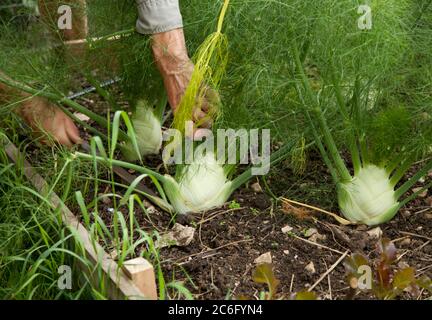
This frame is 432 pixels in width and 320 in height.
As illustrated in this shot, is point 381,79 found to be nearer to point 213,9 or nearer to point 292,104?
point 292,104

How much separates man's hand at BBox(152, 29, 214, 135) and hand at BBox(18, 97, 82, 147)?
61cm

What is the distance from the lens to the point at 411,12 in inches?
85.6

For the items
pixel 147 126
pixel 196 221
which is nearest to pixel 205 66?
pixel 196 221

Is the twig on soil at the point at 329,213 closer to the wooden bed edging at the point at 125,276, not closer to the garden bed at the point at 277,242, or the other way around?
the garden bed at the point at 277,242

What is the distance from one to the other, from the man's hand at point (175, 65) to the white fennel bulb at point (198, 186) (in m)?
0.19

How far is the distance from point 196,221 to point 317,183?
1.68 feet

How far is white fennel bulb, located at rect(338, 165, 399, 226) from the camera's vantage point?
85.6 inches

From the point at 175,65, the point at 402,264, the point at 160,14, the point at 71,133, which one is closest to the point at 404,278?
the point at 402,264

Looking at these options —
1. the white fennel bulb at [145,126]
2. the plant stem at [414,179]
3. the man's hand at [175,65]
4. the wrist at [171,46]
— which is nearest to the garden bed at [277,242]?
the plant stem at [414,179]

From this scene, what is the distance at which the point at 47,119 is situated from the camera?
8.40 feet

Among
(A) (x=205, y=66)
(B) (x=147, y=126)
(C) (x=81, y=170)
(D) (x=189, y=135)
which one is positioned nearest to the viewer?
(A) (x=205, y=66)

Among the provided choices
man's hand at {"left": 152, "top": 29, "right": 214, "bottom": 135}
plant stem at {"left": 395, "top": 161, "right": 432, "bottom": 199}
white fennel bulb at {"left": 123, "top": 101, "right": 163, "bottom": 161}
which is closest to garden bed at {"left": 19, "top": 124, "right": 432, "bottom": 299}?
plant stem at {"left": 395, "top": 161, "right": 432, "bottom": 199}

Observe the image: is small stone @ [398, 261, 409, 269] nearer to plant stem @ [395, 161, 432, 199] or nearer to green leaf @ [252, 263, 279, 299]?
plant stem @ [395, 161, 432, 199]

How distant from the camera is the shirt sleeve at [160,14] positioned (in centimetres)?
206
